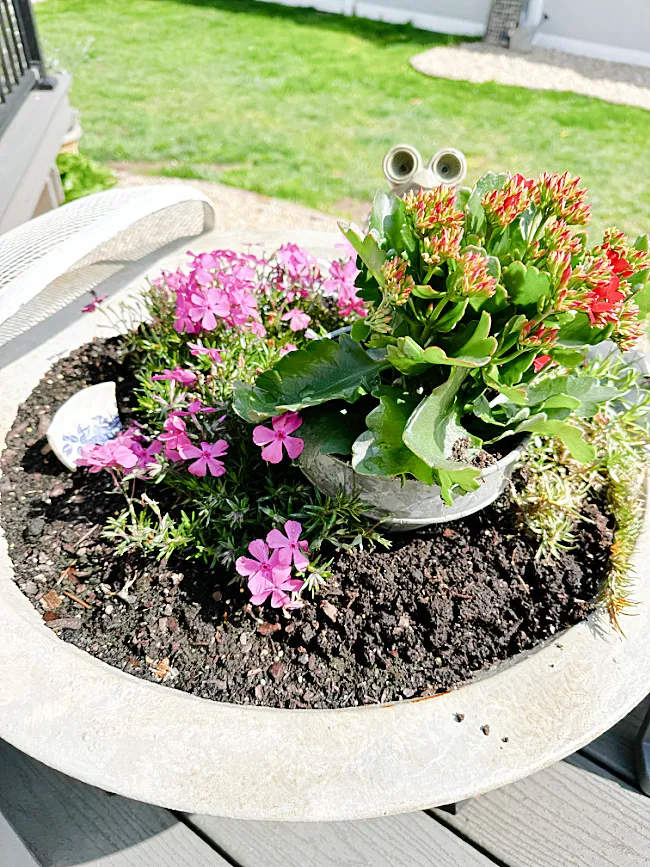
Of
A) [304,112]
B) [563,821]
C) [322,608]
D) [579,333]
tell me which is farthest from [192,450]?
[304,112]

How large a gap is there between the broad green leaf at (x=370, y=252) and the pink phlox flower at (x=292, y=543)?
42 centimetres

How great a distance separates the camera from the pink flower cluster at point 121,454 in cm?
130

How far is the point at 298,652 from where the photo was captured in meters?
1.15

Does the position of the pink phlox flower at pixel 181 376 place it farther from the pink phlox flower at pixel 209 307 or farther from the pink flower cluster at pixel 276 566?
the pink flower cluster at pixel 276 566

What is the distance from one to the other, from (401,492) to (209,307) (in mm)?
593

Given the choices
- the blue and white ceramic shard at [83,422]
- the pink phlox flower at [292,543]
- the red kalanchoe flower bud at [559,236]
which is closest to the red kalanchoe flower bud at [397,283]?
the red kalanchoe flower bud at [559,236]

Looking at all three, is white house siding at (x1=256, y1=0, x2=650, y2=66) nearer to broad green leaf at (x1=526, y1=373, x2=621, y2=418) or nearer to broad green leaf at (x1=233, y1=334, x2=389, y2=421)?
broad green leaf at (x1=526, y1=373, x2=621, y2=418)

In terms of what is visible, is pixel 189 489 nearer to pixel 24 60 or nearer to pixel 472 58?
pixel 24 60

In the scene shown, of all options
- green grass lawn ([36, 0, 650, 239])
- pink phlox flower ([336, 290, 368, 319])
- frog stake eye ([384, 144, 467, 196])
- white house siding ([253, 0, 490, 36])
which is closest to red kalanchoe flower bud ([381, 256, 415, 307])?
frog stake eye ([384, 144, 467, 196])

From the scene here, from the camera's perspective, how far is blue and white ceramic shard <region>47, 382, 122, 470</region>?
1.41 meters

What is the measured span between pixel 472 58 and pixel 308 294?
20.2 ft

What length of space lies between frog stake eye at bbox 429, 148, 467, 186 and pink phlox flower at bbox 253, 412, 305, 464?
638mm

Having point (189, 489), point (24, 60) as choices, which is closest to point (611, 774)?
point (189, 489)

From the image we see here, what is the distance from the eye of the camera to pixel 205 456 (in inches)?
51.1
